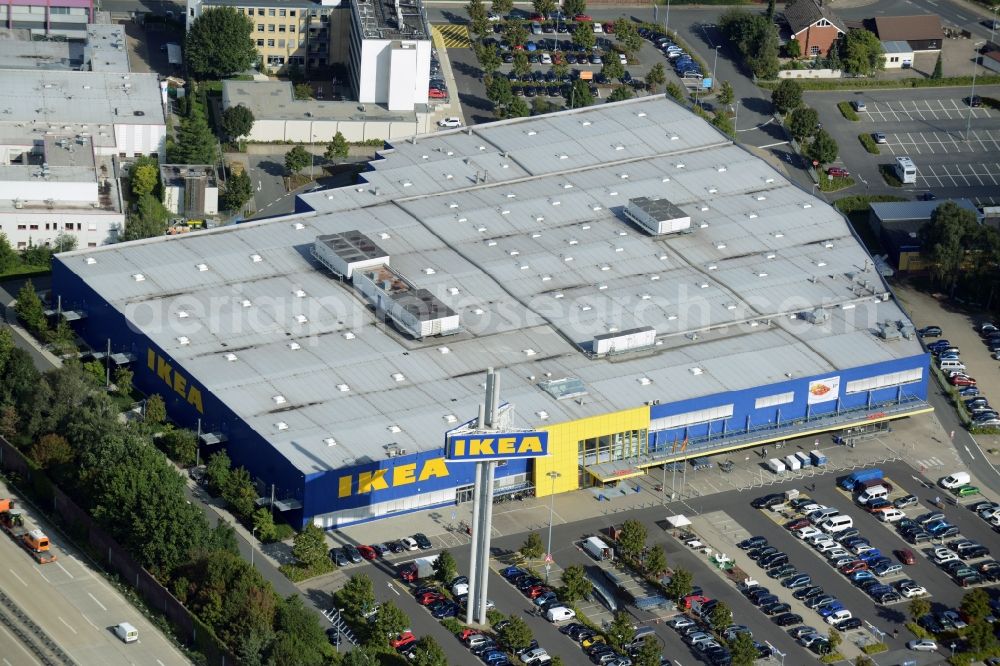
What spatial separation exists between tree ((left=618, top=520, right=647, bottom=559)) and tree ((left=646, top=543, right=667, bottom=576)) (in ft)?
4.33

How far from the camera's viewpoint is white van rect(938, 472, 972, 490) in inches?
6737

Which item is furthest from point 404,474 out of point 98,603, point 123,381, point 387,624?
point 123,381

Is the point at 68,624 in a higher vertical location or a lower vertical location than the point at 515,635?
lower

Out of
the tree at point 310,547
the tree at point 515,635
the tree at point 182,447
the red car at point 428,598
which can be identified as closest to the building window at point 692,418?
the red car at point 428,598

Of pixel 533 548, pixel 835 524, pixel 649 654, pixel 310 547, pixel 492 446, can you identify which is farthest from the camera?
pixel 835 524

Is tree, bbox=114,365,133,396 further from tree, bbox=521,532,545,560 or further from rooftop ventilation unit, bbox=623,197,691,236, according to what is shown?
rooftop ventilation unit, bbox=623,197,691,236

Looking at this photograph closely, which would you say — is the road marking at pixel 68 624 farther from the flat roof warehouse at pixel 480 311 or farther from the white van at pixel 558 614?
the white van at pixel 558 614

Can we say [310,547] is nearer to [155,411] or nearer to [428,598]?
[428,598]

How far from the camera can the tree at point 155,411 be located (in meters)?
169

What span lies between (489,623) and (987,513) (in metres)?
42.8

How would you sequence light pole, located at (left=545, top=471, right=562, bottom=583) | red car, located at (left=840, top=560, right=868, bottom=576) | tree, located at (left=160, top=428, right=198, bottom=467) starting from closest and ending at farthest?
1. light pole, located at (left=545, top=471, right=562, bottom=583)
2. red car, located at (left=840, top=560, right=868, bottom=576)
3. tree, located at (left=160, top=428, right=198, bottom=467)

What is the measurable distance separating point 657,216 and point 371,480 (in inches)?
1866


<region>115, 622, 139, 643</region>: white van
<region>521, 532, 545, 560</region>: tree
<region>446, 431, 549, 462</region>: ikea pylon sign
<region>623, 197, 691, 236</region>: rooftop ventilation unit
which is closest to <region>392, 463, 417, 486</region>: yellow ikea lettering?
<region>521, 532, 545, 560</region>: tree

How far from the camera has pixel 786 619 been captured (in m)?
152
